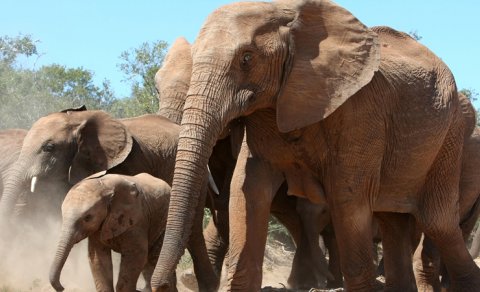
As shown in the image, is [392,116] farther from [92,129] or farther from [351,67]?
[92,129]

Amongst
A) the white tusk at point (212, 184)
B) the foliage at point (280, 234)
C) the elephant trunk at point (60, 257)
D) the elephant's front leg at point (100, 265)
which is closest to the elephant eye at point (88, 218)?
the elephant trunk at point (60, 257)

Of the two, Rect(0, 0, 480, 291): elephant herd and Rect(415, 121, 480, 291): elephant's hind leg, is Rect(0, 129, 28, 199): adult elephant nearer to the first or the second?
Rect(0, 0, 480, 291): elephant herd

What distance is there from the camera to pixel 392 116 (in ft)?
23.0

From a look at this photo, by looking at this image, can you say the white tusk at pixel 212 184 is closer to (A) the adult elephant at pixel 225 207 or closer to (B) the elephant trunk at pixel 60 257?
(A) the adult elephant at pixel 225 207

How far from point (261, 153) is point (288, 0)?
94 centimetres

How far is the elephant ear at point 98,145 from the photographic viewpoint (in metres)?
9.00

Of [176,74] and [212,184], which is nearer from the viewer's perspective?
[176,74]

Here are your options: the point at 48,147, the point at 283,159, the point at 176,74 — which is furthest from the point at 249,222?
the point at 48,147

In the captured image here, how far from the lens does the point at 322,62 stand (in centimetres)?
647

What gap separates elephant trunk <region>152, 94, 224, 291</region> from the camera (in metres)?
5.74

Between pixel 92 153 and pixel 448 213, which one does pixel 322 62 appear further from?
pixel 92 153

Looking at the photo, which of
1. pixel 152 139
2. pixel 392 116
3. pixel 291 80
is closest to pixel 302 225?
pixel 152 139

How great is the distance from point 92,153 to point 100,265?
1691mm

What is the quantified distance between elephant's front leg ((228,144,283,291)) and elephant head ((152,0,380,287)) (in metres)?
0.46
